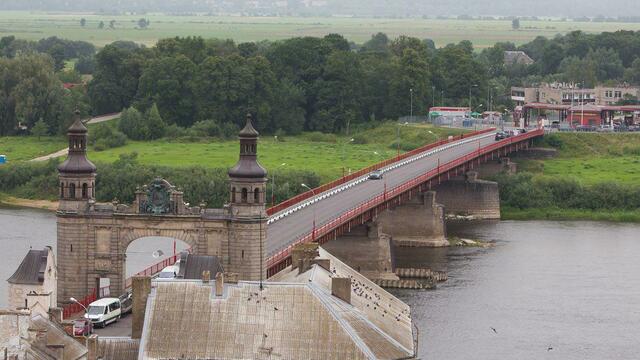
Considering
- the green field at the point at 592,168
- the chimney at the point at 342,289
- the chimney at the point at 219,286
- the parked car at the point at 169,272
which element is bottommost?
the green field at the point at 592,168

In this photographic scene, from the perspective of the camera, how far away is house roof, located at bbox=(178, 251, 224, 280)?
9106 cm

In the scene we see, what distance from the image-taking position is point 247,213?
98.2m

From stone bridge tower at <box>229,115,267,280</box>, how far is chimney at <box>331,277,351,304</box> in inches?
489

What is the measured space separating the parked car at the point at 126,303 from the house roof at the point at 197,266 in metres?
3.01

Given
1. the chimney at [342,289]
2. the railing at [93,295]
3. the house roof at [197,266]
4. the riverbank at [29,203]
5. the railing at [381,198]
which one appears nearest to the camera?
the chimney at [342,289]

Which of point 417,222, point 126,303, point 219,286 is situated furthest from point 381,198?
point 219,286

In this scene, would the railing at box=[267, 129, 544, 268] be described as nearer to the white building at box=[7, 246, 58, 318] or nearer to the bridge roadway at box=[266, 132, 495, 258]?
the bridge roadway at box=[266, 132, 495, 258]

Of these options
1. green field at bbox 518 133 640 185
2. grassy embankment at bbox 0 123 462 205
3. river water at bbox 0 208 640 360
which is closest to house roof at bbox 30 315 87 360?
river water at bbox 0 208 640 360

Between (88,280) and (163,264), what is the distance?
5793mm

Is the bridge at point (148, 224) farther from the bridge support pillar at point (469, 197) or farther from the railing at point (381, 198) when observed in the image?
the bridge support pillar at point (469, 197)

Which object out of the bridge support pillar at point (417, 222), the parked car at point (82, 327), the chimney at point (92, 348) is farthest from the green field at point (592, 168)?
the chimney at point (92, 348)

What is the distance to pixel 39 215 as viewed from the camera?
519 ft

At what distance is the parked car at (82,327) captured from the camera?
8238 cm

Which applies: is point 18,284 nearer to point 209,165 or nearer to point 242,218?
point 242,218
